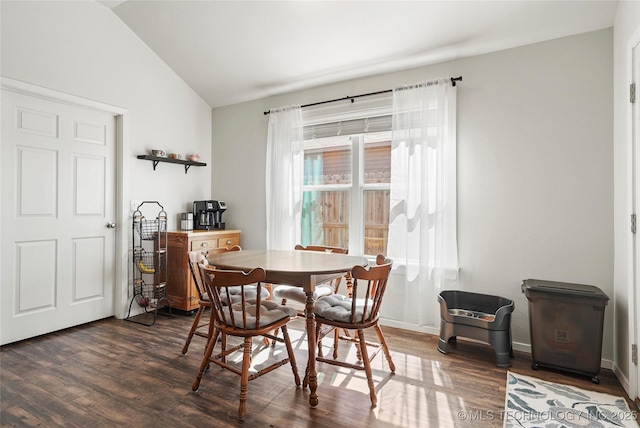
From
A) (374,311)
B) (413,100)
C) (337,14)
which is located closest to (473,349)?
(374,311)

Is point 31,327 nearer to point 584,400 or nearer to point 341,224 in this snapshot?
point 341,224

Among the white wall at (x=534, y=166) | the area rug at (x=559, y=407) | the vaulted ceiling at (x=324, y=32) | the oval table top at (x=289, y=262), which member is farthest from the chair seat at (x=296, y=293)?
the vaulted ceiling at (x=324, y=32)

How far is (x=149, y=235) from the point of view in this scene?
3.75 metres

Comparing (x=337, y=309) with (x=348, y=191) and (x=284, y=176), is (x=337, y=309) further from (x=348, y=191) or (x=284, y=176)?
(x=284, y=176)

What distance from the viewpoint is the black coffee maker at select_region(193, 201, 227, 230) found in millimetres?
4109

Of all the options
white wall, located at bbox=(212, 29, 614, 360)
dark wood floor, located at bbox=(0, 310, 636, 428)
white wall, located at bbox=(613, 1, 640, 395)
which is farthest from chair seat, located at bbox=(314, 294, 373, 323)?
white wall, located at bbox=(613, 1, 640, 395)

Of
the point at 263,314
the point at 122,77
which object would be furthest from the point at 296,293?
the point at 122,77

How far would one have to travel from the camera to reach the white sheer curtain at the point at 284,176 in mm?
3777

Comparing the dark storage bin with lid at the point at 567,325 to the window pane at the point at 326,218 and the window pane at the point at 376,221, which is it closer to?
the window pane at the point at 376,221

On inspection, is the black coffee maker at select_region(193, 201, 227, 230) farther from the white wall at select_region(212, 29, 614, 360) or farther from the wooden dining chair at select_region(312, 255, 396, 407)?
the white wall at select_region(212, 29, 614, 360)

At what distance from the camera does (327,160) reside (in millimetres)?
3771

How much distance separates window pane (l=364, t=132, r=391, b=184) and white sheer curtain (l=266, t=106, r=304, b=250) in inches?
29.2

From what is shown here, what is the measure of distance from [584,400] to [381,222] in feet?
6.63

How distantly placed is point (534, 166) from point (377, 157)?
139 centimetres
